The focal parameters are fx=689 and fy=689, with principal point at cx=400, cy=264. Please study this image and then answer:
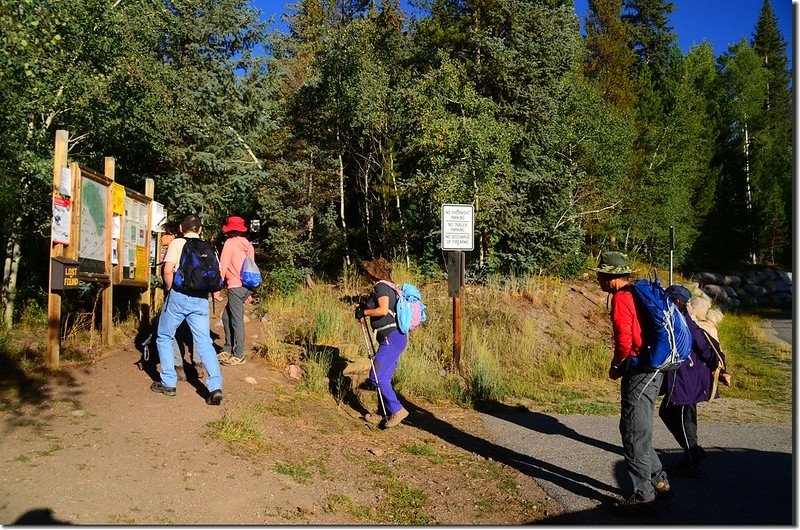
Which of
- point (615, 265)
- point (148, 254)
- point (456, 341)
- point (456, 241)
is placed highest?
point (456, 241)

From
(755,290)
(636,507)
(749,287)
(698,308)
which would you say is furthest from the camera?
(749,287)

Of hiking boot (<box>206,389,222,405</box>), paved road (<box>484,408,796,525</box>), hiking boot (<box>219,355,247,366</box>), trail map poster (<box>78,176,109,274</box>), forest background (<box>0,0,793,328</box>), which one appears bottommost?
paved road (<box>484,408,796,525</box>)

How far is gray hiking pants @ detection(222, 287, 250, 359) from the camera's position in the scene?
8.97 m

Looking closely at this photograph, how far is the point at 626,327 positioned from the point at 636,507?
4.21ft

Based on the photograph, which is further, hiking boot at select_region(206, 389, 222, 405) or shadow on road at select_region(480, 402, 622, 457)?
shadow on road at select_region(480, 402, 622, 457)

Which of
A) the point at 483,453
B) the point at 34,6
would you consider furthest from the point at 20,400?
the point at 34,6

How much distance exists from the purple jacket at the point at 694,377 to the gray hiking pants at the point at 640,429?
840mm

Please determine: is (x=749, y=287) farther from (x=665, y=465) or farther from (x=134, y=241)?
(x=134, y=241)

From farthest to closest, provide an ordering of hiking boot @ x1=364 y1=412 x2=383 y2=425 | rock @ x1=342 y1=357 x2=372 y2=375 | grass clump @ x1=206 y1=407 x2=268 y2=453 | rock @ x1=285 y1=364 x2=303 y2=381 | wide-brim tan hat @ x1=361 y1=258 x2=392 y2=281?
rock @ x1=342 y1=357 x2=372 y2=375
rock @ x1=285 y1=364 x2=303 y2=381
hiking boot @ x1=364 y1=412 x2=383 y2=425
wide-brim tan hat @ x1=361 y1=258 x2=392 y2=281
grass clump @ x1=206 y1=407 x2=268 y2=453

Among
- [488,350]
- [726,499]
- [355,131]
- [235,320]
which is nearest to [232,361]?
[235,320]

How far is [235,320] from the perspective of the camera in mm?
9078

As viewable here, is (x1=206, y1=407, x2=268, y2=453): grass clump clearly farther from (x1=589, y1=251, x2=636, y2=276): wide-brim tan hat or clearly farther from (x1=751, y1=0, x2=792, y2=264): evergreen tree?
(x1=751, y1=0, x2=792, y2=264): evergreen tree

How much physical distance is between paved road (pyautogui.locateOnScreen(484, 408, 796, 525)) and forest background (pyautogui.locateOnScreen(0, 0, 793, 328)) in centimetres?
796

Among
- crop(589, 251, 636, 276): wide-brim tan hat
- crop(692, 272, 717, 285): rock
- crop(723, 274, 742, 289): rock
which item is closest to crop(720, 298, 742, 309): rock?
crop(692, 272, 717, 285): rock
